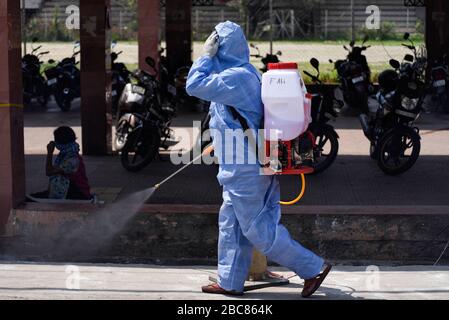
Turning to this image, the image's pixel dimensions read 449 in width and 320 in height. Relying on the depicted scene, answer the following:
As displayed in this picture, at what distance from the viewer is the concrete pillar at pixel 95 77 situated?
12938 millimetres

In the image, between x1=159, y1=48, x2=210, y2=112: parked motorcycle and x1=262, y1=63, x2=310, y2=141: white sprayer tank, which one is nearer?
x1=262, y1=63, x2=310, y2=141: white sprayer tank

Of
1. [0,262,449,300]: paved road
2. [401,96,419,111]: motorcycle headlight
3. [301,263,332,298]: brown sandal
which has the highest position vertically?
[401,96,419,111]: motorcycle headlight

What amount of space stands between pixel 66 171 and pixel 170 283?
2.24 meters

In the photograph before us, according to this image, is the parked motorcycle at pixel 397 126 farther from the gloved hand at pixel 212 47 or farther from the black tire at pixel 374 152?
the gloved hand at pixel 212 47

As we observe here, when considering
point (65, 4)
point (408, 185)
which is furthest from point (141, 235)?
point (65, 4)

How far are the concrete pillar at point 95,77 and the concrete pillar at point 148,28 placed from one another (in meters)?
5.67

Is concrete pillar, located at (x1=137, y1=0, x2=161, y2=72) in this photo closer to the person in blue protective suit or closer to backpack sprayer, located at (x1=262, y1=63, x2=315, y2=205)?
the person in blue protective suit

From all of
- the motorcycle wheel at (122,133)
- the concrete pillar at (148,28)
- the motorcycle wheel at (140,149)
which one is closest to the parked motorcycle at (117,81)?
the concrete pillar at (148,28)

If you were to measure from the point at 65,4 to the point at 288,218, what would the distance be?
31384mm

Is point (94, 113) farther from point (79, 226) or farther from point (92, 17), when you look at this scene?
point (79, 226)

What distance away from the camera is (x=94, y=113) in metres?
13.2

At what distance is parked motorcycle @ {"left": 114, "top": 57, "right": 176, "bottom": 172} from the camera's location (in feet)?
39.3

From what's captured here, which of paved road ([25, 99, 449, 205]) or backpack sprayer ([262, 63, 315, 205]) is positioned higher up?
backpack sprayer ([262, 63, 315, 205])

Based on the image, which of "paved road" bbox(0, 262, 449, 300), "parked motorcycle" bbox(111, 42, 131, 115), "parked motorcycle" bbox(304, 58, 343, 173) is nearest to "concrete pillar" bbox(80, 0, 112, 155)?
"parked motorcycle" bbox(304, 58, 343, 173)
